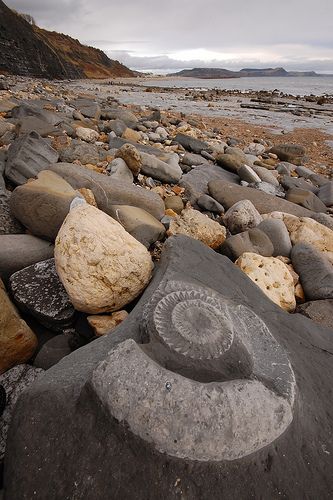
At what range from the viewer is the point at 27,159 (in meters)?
3.58

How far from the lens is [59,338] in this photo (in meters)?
2.20

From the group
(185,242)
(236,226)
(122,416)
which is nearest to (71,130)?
(236,226)

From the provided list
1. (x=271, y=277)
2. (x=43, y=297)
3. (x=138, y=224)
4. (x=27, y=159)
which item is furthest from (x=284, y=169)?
(x=43, y=297)

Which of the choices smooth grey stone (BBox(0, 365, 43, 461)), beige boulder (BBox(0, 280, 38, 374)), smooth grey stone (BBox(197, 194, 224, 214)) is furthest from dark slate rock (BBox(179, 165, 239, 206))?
smooth grey stone (BBox(0, 365, 43, 461))

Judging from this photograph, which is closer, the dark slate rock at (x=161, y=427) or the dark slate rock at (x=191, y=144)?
the dark slate rock at (x=161, y=427)

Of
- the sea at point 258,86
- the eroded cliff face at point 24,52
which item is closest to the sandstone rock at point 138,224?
the eroded cliff face at point 24,52

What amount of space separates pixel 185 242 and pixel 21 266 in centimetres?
137

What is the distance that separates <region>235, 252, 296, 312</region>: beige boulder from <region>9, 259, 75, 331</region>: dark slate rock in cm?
162

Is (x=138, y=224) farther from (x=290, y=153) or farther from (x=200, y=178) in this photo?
(x=290, y=153)

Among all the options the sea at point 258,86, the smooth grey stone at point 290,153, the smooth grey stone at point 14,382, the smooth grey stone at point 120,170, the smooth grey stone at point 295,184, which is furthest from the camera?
the sea at point 258,86

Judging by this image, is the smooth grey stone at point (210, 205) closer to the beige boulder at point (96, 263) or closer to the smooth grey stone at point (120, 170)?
the smooth grey stone at point (120, 170)

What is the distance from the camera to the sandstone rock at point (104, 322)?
7.18ft

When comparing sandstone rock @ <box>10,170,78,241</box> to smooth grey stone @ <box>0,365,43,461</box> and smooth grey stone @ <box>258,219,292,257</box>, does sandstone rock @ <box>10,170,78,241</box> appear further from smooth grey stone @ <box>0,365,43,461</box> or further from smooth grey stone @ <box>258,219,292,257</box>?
smooth grey stone @ <box>258,219,292,257</box>

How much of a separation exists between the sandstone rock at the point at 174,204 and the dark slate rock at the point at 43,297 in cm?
206
